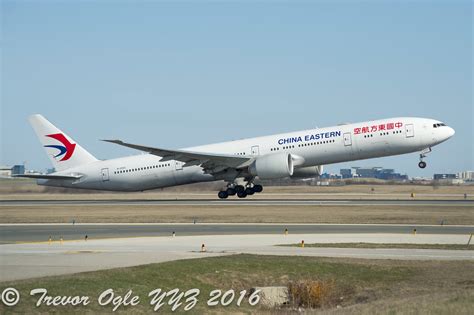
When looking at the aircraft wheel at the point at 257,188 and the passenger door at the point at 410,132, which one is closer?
the passenger door at the point at 410,132

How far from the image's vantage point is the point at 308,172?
54.7 metres

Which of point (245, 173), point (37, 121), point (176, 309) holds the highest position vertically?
point (37, 121)

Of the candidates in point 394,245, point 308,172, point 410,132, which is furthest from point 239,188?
point 394,245

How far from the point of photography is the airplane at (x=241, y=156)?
49.4m

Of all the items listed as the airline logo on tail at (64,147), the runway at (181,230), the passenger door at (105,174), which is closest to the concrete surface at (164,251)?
the runway at (181,230)

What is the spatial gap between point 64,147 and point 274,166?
17.6 metres

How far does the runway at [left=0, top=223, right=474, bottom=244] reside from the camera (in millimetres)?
32375

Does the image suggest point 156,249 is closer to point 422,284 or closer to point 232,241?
point 232,241

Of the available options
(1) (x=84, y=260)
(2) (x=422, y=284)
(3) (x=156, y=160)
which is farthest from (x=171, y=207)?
(2) (x=422, y=284)

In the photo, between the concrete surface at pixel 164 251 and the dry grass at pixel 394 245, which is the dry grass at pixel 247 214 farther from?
the dry grass at pixel 394 245

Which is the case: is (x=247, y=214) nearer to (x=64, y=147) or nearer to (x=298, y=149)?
(x=298, y=149)

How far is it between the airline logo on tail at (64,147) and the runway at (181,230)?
19.8m

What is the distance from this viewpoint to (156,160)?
181 ft

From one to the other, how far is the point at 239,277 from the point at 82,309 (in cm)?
572
